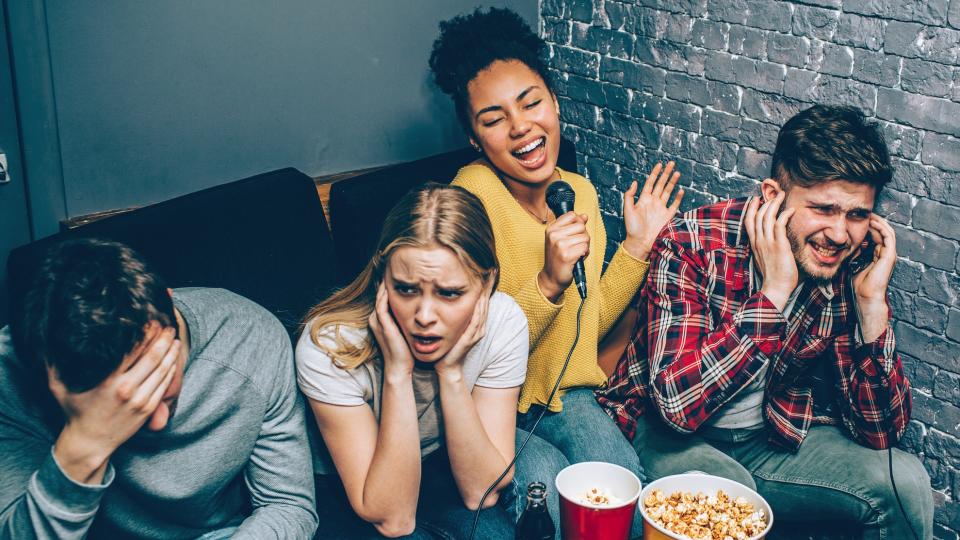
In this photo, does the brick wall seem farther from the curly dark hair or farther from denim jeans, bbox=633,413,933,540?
the curly dark hair

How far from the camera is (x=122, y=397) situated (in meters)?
1.41

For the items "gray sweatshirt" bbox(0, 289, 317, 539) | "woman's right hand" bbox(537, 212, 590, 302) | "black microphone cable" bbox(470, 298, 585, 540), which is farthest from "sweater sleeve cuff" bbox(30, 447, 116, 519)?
"woman's right hand" bbox(537, 212, 590, 302)

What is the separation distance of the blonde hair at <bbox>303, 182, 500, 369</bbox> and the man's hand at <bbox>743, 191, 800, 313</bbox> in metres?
0.58

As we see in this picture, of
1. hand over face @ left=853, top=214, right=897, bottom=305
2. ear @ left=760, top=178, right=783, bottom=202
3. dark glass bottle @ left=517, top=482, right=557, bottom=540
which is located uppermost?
ear @ left=760, top=178, right=783, bottom=202

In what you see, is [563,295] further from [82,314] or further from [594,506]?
[82,314]

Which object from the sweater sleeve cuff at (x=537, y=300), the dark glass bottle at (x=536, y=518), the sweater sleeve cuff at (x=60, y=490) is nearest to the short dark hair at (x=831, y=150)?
the sweater sleeve cuff at (x=537, y=300)

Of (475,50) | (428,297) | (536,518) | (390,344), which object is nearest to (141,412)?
(390,344)

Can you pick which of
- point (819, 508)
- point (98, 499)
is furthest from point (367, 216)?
point (819, 508)

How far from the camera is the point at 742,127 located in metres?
2.44

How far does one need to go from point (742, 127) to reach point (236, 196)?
1367 millimetres

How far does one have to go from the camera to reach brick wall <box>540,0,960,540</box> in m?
2.06

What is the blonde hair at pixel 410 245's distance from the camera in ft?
5.64

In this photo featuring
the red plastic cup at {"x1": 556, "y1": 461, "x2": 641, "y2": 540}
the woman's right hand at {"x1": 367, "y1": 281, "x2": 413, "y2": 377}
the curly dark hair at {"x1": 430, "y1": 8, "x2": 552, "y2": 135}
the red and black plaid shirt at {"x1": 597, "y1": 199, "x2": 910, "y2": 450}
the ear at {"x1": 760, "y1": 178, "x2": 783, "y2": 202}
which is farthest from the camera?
the curly dark hair at {"x1": 430, "y1": 8, "x2": 552, "y2": 135}

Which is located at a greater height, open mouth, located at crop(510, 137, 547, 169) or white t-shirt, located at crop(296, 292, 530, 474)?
open mouth, located at crop(510, 137, 547, 169)
